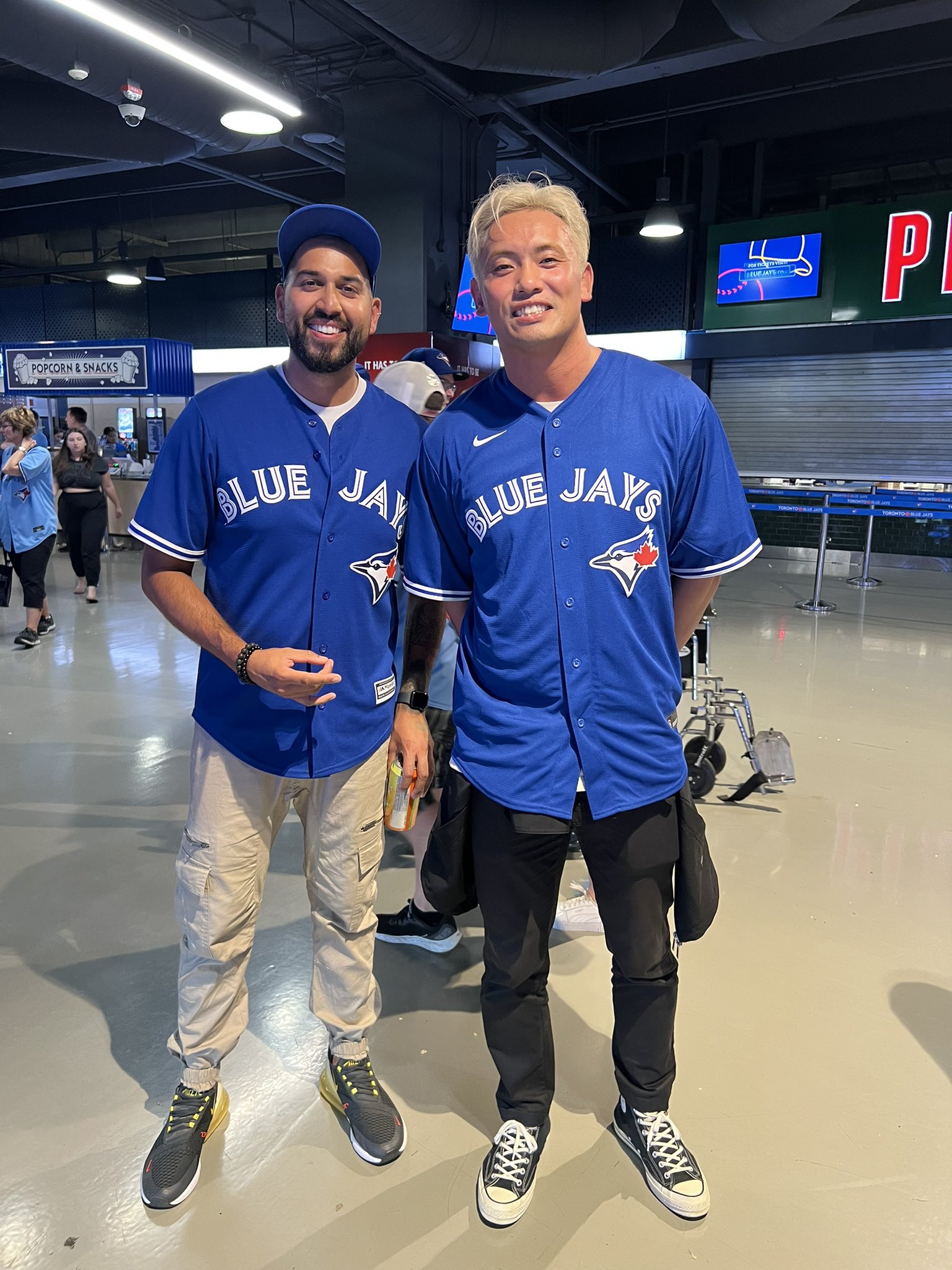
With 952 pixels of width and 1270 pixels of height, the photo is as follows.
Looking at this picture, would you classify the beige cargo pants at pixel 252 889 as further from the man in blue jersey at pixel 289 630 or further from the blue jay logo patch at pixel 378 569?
the blue jay logo patch at pixel 378 569

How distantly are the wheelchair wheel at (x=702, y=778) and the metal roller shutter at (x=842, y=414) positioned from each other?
8329mm

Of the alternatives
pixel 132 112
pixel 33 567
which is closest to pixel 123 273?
pixel 132 112

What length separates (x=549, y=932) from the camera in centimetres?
162

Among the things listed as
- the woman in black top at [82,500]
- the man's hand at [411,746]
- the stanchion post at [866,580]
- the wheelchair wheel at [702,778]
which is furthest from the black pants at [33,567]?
the stanchion post at [866,580]

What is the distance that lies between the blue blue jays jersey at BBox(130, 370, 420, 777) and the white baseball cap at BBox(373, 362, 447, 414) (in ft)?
2.95

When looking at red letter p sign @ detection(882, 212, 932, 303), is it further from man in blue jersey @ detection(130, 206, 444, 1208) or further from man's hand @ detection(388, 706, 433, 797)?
man's hand @ detection(388, 706, 433, 797)

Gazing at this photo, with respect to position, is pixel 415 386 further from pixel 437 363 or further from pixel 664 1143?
pixel 664 1143

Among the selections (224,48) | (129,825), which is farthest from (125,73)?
(129,825)

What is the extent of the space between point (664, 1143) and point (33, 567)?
589 centimetres

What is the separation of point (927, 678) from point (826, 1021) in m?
3.94

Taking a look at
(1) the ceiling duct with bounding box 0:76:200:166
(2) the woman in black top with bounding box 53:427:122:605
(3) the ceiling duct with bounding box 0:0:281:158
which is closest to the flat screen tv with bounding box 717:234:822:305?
(3) the ceiling duct with bounding box 0:0:281:158

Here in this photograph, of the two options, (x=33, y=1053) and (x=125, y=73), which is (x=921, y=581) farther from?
Answer: (x=33, y=1053)

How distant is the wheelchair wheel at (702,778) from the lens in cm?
353

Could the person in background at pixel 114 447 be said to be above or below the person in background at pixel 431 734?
above
